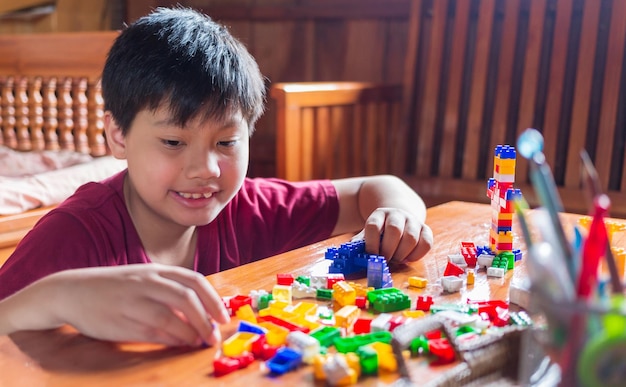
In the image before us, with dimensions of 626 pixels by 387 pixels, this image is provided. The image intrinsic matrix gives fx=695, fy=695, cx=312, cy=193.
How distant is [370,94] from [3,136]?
3.86 feet

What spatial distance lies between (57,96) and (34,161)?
0.24 meters

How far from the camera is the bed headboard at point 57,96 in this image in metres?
1.98

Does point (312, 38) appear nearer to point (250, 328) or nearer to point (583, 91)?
point (583, 91)

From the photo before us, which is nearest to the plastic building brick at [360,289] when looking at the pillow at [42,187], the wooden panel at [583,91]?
the pillow at [42,187]

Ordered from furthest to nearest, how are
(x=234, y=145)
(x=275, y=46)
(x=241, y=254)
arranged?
(x=275, y=46) < (x=241, y=254) < (x=234, y=145)

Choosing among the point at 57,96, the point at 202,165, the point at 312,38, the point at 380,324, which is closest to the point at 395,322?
the point at 380,324

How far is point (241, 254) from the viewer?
1.21 meters

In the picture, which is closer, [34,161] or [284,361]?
[284,361]

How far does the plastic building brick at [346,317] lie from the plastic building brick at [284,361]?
94 mm

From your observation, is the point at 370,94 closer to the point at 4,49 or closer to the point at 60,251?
the point at 4,49

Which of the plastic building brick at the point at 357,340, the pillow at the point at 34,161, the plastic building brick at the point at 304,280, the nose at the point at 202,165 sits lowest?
the pillow at the point at 34,161

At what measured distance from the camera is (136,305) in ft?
1.92

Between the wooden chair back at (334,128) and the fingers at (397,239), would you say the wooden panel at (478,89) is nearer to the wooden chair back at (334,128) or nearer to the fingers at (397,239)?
the wooden chair back at (334,128)

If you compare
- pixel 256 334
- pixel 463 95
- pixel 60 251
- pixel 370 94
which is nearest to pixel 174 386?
pixel 256 334
